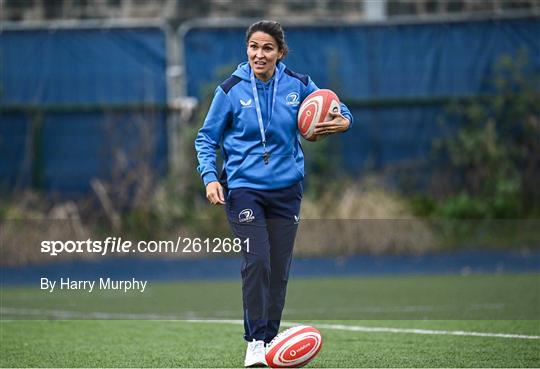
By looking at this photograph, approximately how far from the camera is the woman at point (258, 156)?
6965mm

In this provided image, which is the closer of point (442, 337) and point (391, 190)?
point (442, 337)

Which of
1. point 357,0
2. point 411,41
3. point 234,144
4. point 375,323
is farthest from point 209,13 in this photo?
point 234,144

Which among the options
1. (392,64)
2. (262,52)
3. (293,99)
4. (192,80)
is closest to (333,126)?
(293,99)

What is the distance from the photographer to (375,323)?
968cm

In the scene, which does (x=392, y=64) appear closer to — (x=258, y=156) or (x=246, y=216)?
(x=258, y=156)

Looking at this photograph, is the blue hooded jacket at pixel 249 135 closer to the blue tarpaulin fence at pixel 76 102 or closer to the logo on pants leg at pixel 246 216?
the logo on pants leg at pixel 246 216

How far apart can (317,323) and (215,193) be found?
3196 millimetres

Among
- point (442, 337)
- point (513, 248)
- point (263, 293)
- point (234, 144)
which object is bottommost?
point (513, 248)

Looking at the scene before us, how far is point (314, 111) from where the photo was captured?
22.8 ft

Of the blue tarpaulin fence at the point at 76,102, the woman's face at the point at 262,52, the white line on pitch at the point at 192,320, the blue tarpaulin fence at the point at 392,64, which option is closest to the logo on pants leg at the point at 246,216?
the woman's face at the point at 262,52

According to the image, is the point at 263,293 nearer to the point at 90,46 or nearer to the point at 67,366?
the point at 67,366

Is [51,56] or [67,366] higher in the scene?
[51,56]

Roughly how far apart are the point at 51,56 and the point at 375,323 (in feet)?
34.0

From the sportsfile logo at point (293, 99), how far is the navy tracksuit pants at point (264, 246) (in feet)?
1.72
